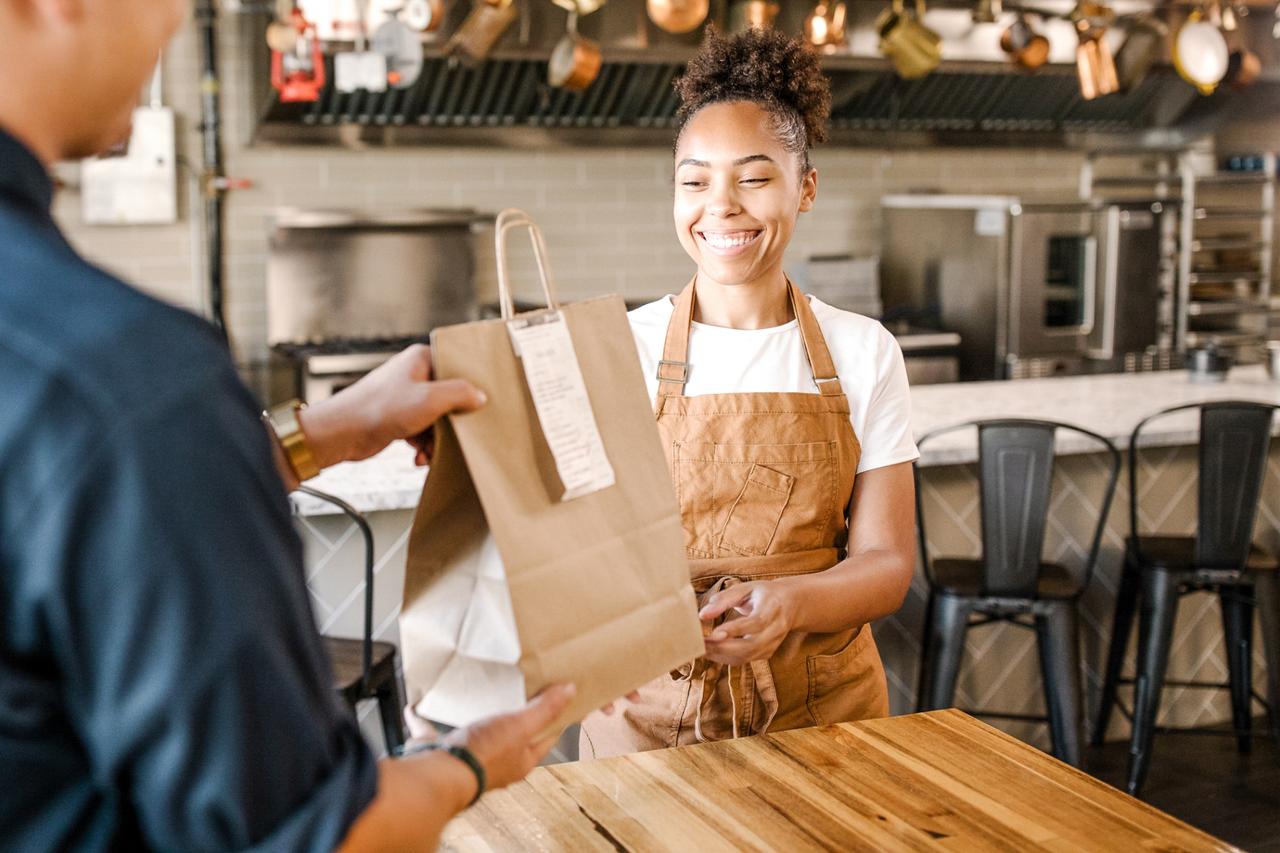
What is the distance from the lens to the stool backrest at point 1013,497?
3066mm

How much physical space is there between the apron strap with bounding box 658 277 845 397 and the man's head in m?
1.23

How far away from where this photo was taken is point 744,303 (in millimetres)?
1984

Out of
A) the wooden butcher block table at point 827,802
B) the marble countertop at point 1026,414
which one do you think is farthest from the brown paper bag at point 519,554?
the marble countertop at point 1026,414

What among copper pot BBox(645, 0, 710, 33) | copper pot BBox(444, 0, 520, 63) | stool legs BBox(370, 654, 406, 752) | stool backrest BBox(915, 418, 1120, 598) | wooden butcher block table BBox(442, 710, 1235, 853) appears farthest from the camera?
copper pot BBox(645, 0, 710, 33)

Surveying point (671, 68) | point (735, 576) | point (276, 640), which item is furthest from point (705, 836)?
point (671, 68)

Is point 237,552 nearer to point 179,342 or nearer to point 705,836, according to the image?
point 179,342

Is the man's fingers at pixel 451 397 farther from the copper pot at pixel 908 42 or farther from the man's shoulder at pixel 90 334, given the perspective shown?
the copper pot at pixel 908 42

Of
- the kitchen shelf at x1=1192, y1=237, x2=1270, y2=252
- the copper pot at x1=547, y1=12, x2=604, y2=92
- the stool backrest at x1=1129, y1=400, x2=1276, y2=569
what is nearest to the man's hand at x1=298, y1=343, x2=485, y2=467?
the stool backrest at x1=1129, y1=400, x2=1276, y2=569

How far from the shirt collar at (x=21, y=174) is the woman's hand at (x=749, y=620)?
3.26 ft

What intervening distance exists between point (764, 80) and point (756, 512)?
2.14 ft

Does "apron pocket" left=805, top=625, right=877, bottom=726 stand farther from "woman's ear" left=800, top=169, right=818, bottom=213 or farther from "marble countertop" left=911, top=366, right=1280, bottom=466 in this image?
"marble countertop" left=911, top=366, right=1280, bottom=466

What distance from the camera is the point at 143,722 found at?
2.23 feet

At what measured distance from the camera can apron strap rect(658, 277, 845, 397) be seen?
192cm

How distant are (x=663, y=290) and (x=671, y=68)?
1.08 m
